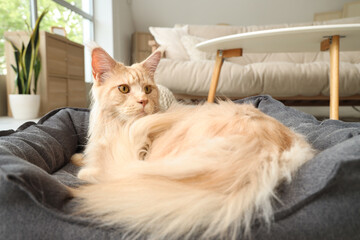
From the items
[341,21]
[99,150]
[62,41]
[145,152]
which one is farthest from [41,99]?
[341,21]

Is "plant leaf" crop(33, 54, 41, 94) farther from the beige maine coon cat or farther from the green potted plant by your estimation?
the beige maine coon cat

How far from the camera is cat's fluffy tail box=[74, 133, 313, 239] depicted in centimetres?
49

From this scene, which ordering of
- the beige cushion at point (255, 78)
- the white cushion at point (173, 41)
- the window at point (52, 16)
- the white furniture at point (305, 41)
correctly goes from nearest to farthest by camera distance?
1. the white furniture at point (305, 41)
2. the beige cushion at point (255, 78)
3. the window at point (52, 16)
4. the white cushion at point (173, 41)

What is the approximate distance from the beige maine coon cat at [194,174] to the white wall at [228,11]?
5.46 m

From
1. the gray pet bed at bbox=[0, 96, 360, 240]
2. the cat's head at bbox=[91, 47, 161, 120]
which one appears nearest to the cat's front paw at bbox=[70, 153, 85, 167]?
the cat's head at bbox=[91, 47, 161, 120]

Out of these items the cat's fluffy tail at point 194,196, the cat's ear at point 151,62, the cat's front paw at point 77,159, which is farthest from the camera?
the cat's front paw at point 77,159

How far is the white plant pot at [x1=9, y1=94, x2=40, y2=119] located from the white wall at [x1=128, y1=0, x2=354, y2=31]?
150 inches

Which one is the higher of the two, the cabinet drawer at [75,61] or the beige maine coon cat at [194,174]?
the cabinet drawer at [75,61]

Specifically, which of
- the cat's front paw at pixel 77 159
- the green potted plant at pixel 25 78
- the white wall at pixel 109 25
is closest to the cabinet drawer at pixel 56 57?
the green potted plant at pixel 25 78

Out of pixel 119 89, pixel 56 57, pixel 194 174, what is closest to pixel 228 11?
pixel 56 57

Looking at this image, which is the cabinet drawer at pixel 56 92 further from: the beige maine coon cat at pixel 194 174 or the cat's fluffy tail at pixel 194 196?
the cat's fluffy tail at pixel 194 196

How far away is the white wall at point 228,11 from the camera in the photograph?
18.9 feet

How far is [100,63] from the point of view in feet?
3.19

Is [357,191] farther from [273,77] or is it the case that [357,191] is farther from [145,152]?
[273,77]
